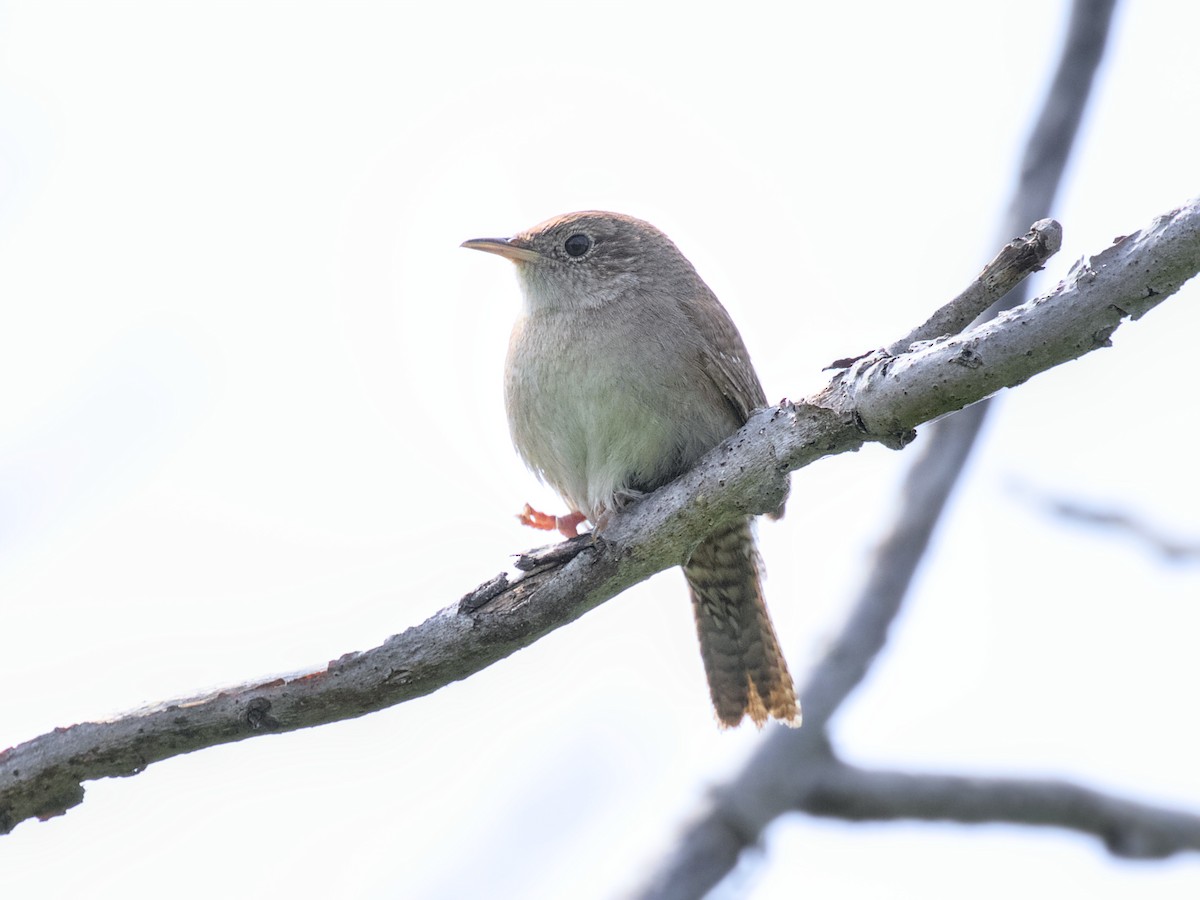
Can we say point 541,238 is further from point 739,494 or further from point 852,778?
point 852,778

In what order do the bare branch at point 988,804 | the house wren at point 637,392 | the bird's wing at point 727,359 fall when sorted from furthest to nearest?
the bare branch at point 988,804 → the bird's wing at point 727,359 → the house wren at point 637,392

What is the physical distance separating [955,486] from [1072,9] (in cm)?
248

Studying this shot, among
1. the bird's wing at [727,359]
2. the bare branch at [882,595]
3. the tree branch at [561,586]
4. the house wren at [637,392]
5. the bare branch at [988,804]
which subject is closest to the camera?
the tree branch at [561,586]

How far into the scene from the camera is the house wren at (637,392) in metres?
5.04

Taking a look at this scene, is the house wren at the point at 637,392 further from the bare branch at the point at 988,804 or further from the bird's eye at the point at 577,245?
the bare branch at the point at 988,804

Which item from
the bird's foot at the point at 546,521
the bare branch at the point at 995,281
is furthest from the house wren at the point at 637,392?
the bare branch at the point at 995,281

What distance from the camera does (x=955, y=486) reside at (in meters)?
6.97

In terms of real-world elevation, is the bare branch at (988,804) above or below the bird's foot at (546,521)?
below

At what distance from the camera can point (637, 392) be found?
5.00 meters

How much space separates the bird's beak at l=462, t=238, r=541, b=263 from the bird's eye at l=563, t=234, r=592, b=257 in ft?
0.52

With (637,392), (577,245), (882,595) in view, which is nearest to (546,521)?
(637,392)

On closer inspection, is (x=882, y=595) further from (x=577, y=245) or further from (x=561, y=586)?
(x=561, y=586)

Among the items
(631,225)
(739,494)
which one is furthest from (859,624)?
(739,494)

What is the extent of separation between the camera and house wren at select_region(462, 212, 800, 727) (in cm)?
504
